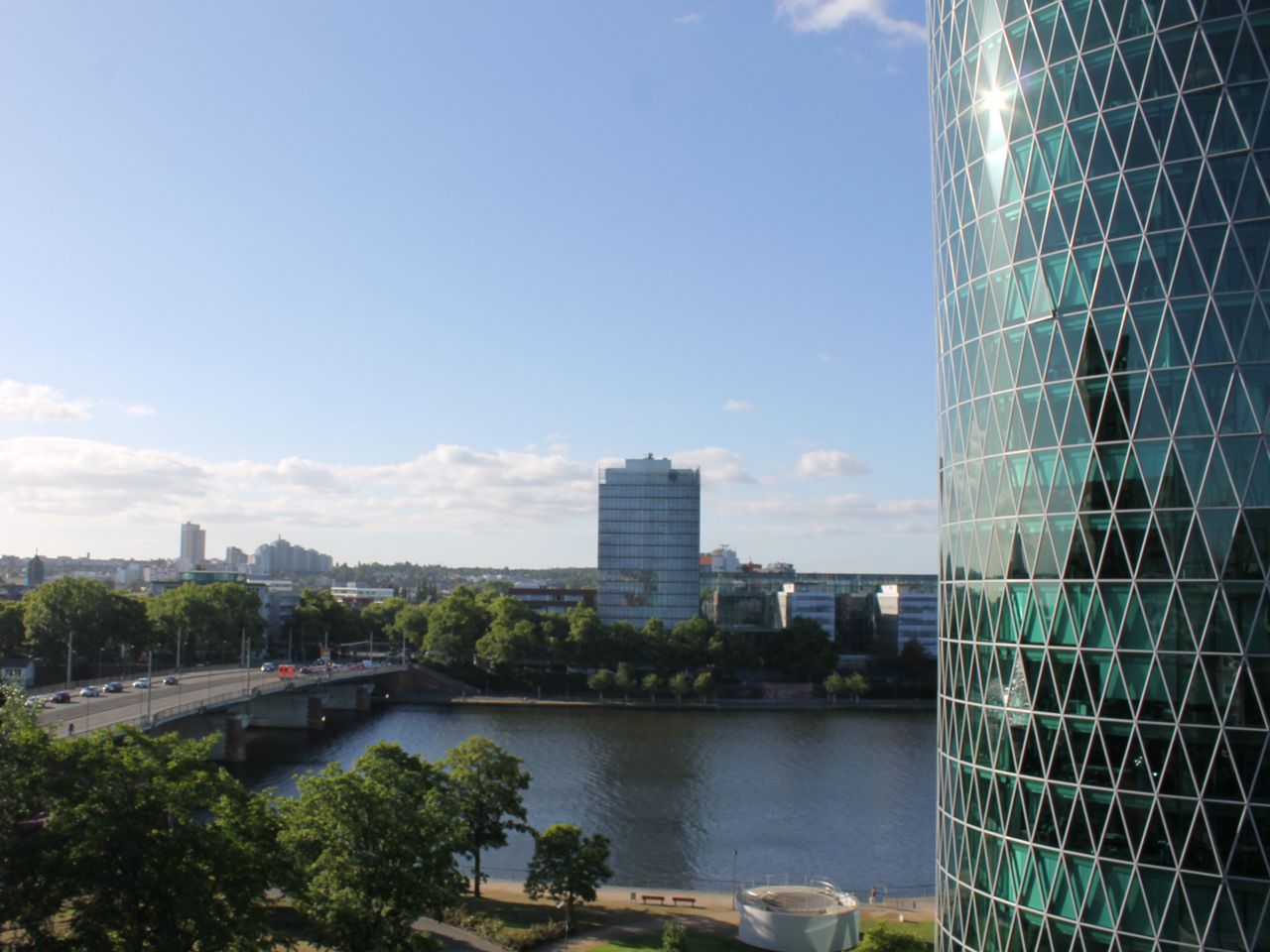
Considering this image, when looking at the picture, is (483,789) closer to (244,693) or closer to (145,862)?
(145,862)

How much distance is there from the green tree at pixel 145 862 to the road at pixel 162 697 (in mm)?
40087

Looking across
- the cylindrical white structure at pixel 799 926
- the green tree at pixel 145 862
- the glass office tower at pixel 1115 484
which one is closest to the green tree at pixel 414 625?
the cylindrical white structure at pixel 799 926

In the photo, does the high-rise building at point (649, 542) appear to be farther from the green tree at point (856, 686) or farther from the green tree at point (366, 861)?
the green tree at point (366, 861)

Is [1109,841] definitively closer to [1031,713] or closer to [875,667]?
[1031,713]

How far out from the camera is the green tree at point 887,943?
41.7 metres

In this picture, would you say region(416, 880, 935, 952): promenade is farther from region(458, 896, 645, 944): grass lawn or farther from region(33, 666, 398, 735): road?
region(33, 666, 398, 735): road

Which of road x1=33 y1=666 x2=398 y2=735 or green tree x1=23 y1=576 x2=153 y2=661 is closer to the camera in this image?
road x1=33 y1=666 x2=398 y2=735

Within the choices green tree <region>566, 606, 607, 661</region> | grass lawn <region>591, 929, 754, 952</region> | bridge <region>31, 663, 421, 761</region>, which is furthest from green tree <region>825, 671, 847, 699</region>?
grass lawn <region>591, 929, 754, 952</region>

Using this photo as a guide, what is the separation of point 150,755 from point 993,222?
3293 centimetres

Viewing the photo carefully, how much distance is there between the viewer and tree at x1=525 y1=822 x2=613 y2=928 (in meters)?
50.8

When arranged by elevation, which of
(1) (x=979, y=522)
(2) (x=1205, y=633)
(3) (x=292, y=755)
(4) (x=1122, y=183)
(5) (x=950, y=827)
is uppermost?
(4) (x=1122, y=183)

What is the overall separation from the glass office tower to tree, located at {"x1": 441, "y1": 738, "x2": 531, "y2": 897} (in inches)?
952

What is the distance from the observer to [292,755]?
105 m

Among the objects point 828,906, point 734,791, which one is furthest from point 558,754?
point 828,906
